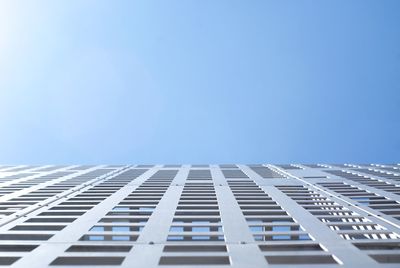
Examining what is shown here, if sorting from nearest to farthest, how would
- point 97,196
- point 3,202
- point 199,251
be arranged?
point 199,251
point 3,202
point 97,196

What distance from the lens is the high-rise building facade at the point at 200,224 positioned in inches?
363

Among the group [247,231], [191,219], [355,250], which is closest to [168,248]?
[247,231]

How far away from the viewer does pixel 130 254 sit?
938 cm

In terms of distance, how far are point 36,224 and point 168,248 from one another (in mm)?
5510

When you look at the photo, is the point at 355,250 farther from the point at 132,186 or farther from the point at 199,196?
the point at 132,186

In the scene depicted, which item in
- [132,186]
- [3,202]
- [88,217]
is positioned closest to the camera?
[88,217]

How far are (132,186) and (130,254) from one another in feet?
49.0

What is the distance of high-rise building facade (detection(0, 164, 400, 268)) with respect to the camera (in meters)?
9.21

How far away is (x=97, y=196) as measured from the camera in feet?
67.3

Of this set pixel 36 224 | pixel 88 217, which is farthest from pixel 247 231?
pixel 36 224

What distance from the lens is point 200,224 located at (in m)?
12.3

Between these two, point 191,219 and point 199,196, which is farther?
point 199,196

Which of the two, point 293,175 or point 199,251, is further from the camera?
point 293,175

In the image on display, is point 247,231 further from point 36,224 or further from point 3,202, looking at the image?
point 3,202
